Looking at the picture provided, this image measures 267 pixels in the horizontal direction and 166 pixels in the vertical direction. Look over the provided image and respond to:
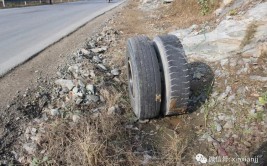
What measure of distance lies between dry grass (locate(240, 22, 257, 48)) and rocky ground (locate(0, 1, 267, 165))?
0.05 feet

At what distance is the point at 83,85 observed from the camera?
15.9 ft

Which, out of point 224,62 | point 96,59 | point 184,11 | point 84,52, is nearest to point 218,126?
point 224,62

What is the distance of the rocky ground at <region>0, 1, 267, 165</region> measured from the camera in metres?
3.25

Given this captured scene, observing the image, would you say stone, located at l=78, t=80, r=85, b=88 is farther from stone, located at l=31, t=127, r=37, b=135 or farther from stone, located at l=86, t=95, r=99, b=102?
stone, located at l=31, t=127, r=37, b=135

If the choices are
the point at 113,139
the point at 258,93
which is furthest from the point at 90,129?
the point at 258,93

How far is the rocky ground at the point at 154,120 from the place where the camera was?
325 cm

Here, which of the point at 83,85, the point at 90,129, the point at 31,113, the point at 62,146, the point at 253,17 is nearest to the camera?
the point at 62,146

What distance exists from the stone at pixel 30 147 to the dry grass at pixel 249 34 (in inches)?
141

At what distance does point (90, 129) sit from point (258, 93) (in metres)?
2.27

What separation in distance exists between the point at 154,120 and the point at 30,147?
1656 millimetres

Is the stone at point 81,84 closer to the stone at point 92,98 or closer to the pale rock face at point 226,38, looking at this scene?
the stone at point 92,98

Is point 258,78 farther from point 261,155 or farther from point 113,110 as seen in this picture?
point 113,110

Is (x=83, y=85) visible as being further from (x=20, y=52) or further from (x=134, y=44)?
(x=20, y=52)

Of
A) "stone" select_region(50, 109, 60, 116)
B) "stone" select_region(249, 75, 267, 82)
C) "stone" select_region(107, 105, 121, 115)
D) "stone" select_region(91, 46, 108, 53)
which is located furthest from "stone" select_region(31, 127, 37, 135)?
"stone" select_region(91, 46, 108, 53)
